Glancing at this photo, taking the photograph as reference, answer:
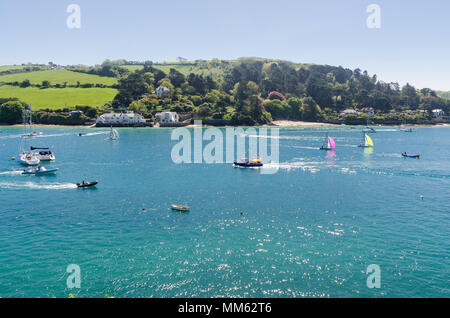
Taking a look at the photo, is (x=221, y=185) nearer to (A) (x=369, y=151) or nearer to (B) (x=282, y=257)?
(B) (x=282, y=257)

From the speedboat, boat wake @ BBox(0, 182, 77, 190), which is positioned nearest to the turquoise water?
boat wake @ BBox(0, 182, 77, 190)

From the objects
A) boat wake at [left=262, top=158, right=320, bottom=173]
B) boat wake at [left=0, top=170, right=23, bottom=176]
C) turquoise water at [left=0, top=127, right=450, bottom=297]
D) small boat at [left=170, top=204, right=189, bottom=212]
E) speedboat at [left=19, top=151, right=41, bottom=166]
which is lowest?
turquoise water at [left=0, top=127, right=450, bottom=297]

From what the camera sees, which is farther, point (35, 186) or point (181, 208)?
point (35, 186)

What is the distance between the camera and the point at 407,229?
169 ft

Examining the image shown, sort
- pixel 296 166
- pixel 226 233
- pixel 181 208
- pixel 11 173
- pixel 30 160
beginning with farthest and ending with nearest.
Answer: pixel 296 166
pixel 30 160
pixel 11 173
pixel 181 208
pixel 226 233

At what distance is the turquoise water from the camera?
35250mm

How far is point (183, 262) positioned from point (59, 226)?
25380mm

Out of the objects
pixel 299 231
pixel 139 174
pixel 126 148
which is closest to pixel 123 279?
pixel 299 231

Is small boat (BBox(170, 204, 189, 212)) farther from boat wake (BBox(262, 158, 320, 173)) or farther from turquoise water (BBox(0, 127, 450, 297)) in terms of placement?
boat wake (BBox(262, 158, 320, 173))

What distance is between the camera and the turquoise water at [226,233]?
35250 mm

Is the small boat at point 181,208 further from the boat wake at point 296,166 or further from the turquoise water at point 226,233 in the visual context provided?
the boat wake at point 296,166

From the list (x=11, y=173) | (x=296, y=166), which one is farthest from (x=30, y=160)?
(x=296, y=166)

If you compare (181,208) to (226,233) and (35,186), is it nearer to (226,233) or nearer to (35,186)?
(226,233)

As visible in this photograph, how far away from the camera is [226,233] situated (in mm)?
48938
